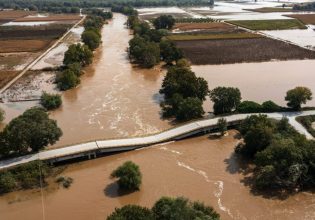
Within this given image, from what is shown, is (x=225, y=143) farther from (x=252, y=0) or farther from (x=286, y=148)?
(x=252, y=0)

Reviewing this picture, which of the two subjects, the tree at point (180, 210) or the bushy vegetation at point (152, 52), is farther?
the bushy vegetation at point (152, 52)

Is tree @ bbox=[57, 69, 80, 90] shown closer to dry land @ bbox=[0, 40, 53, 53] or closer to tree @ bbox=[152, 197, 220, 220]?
dry land @ bbox=[0, 40, 53, 53]

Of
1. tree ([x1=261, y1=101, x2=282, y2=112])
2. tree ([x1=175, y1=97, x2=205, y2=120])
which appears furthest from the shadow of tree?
tree ([x1=261, y1=101, x2=282, y2=112])

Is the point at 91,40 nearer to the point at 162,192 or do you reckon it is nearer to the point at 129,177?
the point at 129,177

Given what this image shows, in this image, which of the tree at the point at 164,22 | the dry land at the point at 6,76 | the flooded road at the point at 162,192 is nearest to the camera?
the flooded road at the point at 162,192

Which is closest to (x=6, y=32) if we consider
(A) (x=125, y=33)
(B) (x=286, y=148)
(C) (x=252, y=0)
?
(A) (x=125, y=33)

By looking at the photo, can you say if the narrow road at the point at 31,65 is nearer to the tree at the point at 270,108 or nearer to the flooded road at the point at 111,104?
the flooded road at the point at 111,104

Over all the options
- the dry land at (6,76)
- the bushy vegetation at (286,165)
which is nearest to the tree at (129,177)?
the bushy vegetation at (286,165)
